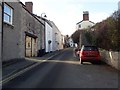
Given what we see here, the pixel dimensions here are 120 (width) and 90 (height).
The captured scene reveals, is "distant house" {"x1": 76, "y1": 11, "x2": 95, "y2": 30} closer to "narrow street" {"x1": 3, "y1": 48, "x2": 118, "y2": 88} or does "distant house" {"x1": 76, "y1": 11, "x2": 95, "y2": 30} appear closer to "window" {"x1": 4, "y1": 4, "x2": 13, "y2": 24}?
"window" {"x1": 4, "y1": 4, "x2": 13, "y2": 24}

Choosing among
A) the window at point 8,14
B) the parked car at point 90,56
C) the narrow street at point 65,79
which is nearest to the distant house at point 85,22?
the window at point 8,14

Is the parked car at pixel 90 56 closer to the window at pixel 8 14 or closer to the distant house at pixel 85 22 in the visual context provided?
the window at pixel 8 14

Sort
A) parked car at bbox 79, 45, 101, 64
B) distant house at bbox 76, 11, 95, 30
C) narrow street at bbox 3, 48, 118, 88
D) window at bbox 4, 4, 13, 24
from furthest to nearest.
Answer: distant house at bbox 76, 11, 95, 30, parked car at bbox 79, 45, 101, 64, window at bbox 4, 4, 13, 24, narrow street at bbox 3, 48, 118, 88

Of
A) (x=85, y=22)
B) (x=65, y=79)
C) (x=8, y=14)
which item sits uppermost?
(x=85, y=22)

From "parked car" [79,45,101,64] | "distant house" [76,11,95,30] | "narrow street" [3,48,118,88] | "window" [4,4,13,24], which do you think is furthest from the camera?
"distant house" [76,11,95,30]

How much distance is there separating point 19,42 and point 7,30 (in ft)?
17.4

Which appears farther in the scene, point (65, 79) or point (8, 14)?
point (8, 14)

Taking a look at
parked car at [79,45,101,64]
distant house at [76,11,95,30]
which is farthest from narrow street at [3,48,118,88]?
distant house at [76,11,95,30]

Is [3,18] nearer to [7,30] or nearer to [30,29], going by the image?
[7,30]

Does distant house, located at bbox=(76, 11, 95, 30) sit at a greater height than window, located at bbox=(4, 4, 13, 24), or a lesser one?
greater

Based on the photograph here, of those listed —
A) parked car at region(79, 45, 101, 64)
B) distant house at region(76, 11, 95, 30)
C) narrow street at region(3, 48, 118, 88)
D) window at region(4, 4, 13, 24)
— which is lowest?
narrow street at region(3, 48, 118, 88)

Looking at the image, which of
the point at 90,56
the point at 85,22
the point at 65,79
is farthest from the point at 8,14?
the point at 85,22

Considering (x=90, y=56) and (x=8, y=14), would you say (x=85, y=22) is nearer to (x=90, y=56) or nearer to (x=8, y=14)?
(x=90, y=56)

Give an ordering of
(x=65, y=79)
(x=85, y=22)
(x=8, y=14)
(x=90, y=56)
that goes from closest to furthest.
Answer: (x=65, y=79)
(x=90, y=56)
(x=8, y=14)
(x=85, y=22)
